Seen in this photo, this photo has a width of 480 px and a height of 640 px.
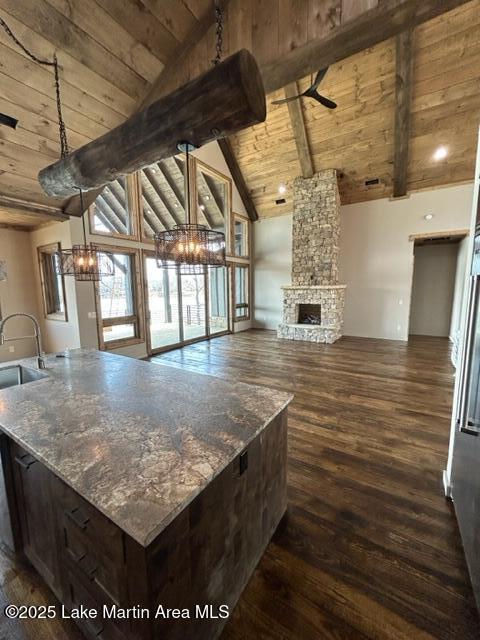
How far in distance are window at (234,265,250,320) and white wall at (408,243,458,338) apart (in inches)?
189

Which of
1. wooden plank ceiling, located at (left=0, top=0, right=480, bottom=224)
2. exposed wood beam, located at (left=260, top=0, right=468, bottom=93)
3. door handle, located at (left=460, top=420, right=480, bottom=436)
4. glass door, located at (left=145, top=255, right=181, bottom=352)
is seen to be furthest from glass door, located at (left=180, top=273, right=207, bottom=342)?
door handle, located at (left=460, top=420, right=480, bottom=436)

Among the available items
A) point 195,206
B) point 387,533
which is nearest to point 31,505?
point 387,533

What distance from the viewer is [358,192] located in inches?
265

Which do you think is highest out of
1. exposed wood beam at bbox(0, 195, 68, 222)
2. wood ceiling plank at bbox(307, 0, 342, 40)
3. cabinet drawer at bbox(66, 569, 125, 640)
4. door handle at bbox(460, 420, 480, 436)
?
wood ceiling plank at bbox(307, 0, 342, 40)

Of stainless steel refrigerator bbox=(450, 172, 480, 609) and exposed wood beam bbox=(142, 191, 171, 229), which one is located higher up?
exposed wood beam bbox=(142, 191, 171, 229)

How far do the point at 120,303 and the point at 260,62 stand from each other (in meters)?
4.27

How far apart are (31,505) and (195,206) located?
6.28m

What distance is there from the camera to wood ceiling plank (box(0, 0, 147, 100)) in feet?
7.04

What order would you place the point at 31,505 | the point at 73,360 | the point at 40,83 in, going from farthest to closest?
the point at 40,83
the point at 73,360
the point at 31,505

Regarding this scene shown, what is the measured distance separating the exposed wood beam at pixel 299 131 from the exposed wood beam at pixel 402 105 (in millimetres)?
1736

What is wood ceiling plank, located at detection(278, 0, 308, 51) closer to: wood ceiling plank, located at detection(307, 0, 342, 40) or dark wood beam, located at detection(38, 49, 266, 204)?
wood ceiling plank, located at detection(307, 0, 342, 40)

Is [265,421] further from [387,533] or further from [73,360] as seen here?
[73,360]

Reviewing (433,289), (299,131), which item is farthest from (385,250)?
(299,131)

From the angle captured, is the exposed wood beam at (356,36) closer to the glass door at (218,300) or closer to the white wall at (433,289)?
the glass door at (218,300)
